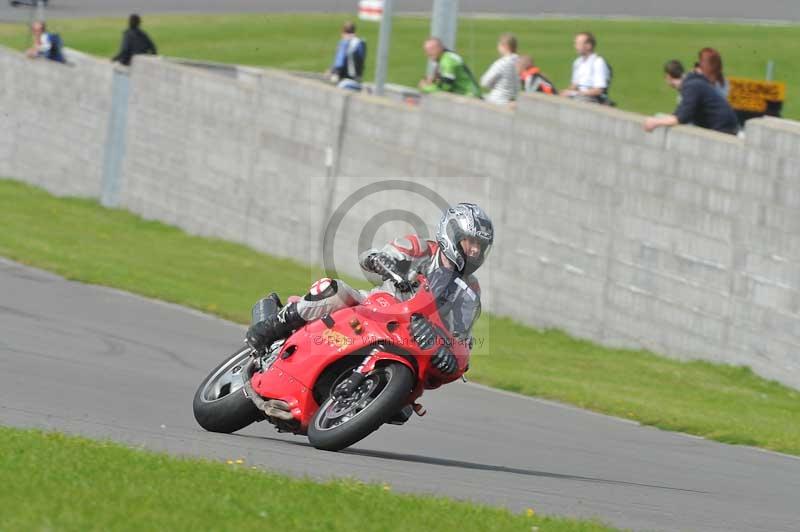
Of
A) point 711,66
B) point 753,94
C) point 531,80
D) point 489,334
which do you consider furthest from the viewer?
point 753,94

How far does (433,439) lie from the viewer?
11.5 m

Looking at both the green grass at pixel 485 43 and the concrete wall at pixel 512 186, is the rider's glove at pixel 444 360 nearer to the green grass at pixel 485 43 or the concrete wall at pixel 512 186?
the concrete wall at pixel 512 186

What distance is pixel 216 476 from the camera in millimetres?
7555

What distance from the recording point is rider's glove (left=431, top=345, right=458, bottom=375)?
923cm

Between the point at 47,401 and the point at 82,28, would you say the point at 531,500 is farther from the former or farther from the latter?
the point at 82,28

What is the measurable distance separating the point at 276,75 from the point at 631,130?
328 inches

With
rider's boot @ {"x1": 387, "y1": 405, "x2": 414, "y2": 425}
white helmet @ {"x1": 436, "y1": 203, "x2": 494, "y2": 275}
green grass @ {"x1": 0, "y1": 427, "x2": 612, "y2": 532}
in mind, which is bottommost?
rider's boot @ {"x1": 387, "y1": 405, "x2": 414, "y2": 425}

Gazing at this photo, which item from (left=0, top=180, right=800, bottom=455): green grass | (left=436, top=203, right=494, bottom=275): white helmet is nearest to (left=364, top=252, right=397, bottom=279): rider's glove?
(left=436, top=203, right=494, bottom=275): white helmet

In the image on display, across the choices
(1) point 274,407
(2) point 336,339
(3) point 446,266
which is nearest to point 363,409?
(2) point 336,339

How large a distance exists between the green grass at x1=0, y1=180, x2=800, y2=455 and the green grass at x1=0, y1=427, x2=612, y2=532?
19.9ft

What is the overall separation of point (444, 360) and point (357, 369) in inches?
19.8

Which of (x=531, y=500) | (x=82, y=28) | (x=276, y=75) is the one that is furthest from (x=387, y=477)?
(x=82, y=28)

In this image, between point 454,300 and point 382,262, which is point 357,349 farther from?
point 454,300

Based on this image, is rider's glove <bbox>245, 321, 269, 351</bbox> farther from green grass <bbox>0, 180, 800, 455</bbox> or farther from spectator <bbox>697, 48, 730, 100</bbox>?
spectator <bbox>697, 48, 730, 100</bbox>
